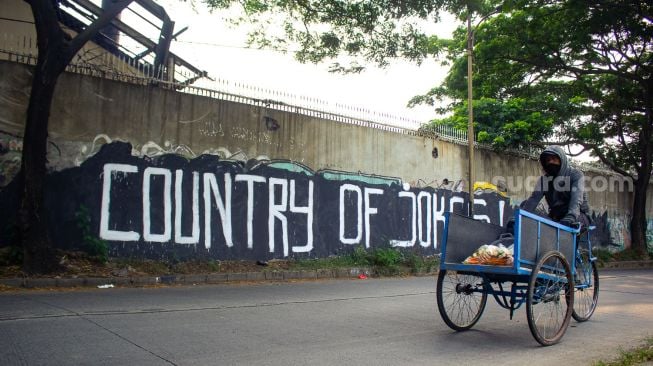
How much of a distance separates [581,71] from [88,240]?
54.1 feet

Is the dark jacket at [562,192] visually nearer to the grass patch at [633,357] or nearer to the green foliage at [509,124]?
the grass patch at [633,357]

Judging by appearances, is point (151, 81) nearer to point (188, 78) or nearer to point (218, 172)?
point (188, 78)

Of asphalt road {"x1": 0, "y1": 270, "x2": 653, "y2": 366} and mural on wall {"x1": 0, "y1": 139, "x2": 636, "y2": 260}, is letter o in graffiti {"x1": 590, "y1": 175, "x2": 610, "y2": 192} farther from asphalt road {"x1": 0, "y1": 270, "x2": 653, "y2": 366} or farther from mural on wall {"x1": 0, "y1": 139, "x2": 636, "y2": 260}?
asphalt road {"x1": 0, "y1": 270, "x2": 653, "y2": 366}

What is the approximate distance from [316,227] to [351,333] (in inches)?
275

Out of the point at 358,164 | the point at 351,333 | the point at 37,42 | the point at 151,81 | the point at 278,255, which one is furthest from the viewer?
the point at 358,164

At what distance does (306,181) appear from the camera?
12.3 meters

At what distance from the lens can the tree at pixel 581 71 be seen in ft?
50.2

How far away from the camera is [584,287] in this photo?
6.07 meters

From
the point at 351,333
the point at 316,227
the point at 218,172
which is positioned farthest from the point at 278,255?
the point at 351,333

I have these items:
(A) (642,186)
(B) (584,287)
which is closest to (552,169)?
(B) (584,287)

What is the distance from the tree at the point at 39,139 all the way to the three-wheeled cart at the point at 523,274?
21.6 feet

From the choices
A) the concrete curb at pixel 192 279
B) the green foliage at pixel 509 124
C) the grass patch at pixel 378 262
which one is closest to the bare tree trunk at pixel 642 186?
the green foliage at pixel 509 124

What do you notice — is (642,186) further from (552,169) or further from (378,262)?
(552,169)

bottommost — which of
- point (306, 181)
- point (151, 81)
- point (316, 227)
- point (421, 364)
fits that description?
point (421, 364)
